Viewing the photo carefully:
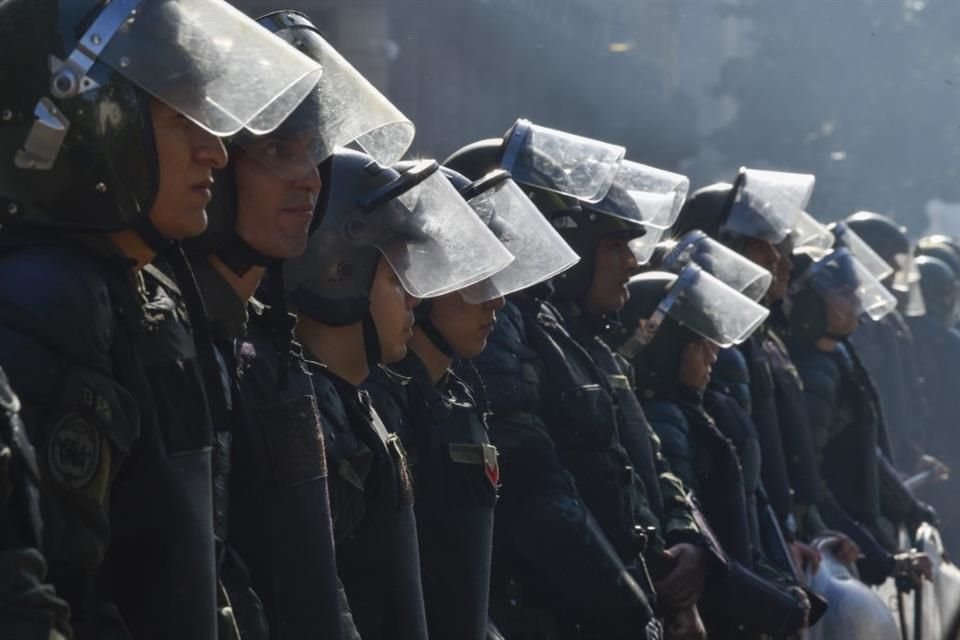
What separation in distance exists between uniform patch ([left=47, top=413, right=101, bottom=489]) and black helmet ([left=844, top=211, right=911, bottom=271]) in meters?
10.9

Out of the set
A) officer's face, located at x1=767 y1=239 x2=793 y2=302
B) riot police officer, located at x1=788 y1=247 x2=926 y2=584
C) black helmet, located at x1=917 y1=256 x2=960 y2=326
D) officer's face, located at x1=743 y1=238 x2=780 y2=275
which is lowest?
black helmet, located at x1=917 y1=256 x2=960 y2=326

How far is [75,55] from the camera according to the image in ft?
10.9

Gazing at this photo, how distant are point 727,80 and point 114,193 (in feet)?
110

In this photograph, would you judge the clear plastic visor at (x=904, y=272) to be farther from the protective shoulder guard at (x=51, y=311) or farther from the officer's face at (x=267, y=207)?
the protective shoulder guard at (x=51, y=311)

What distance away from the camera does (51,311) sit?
3053 millimetres

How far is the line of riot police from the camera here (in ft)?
10.3

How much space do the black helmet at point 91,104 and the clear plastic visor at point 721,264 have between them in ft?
15.2

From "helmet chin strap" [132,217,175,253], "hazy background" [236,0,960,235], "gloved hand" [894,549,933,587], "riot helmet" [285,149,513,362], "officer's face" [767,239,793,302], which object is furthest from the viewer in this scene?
"hazy background" [236,0,960,235]

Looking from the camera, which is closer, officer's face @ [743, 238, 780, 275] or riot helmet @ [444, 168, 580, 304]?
riot helmet @ [444, 168, 580, 304]

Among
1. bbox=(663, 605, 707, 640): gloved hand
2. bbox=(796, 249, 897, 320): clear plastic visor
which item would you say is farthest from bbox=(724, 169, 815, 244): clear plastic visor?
bbox=(663, 605, 707, 640): gloved hand

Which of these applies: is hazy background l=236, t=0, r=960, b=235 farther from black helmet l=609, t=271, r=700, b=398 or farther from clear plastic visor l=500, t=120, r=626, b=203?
clear plastic visor l=500, t=120, r=626, b=203

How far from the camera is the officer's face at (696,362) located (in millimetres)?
7297

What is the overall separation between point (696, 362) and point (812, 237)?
3106mm

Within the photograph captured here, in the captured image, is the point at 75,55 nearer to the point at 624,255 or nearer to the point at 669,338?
the point at 624,255
